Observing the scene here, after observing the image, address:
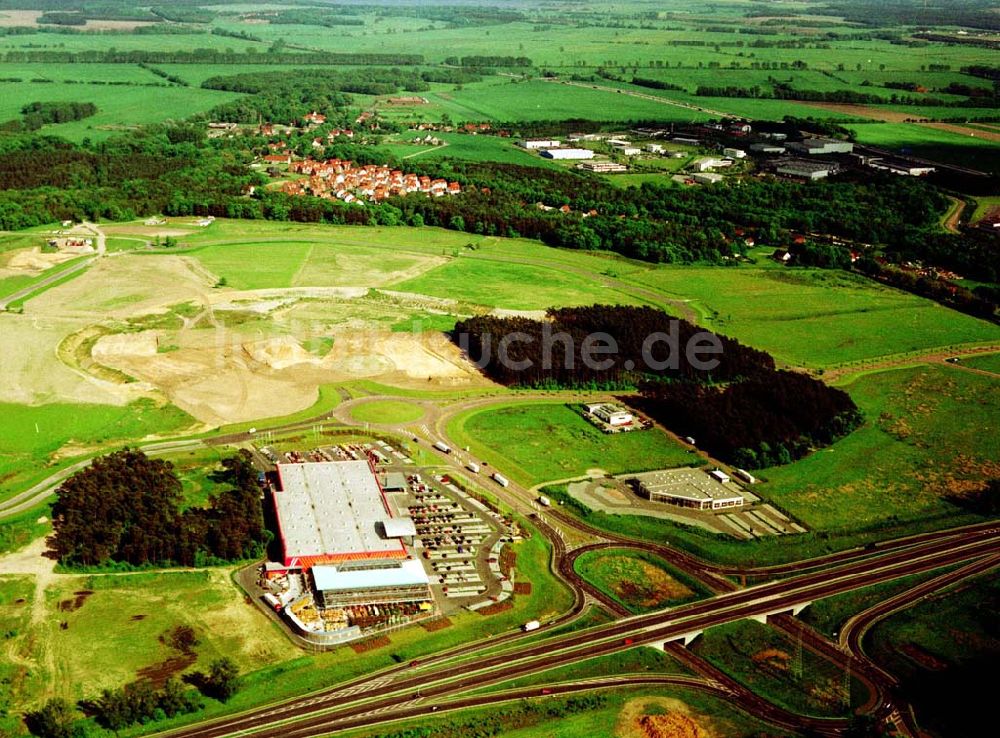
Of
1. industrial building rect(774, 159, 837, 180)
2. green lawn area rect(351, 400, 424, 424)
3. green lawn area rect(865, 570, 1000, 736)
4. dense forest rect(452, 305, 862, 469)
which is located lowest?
green lawn area rect(865, 570, 1000, 736)

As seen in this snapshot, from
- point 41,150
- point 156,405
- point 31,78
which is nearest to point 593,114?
point 41,150

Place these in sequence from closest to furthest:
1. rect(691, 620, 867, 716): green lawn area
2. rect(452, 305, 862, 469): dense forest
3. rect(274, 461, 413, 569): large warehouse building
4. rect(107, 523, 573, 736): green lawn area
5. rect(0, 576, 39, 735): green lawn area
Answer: rect(0, 576, 39, 735): green lawn area < rect(107, 523, 573, 736): green lawn area < rect(691, 620, 867, 716): green lawn area < rect(274, 461, 413, 569): large warehouse building < rect(452, 305, 862, 469): dense forest

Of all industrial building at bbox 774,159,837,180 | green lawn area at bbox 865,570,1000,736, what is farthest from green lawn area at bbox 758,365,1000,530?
industrial building at bbox 774,159,837,180

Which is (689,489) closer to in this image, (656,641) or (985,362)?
(656,641)

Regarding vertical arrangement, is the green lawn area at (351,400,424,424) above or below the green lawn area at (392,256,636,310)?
below

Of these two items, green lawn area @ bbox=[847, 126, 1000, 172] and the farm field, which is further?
the farm field

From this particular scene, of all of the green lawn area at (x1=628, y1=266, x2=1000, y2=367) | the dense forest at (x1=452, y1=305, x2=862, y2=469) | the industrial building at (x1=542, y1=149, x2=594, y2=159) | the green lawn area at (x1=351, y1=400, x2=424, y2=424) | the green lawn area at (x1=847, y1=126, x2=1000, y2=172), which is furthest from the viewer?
the industrial building at (x1=542, y1=149, x2=594, y2=159)

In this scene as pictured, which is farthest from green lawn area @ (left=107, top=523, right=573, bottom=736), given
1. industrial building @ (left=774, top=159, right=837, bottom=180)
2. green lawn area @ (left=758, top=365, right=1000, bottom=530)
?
industrial building @ (left=774, top=159, right=837, bottom=180)

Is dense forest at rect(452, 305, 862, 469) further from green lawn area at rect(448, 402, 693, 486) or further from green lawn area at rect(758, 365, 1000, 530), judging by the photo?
green lawn area at rect(448, 402, 693, 486)
